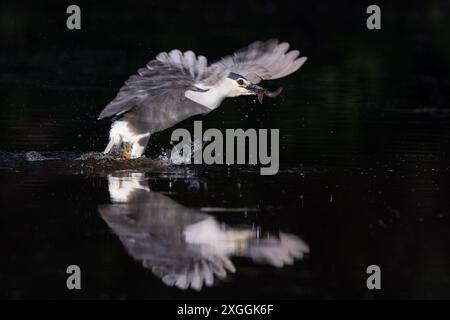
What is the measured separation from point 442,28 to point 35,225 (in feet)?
61.3

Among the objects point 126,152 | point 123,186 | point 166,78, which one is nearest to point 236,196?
point 123,186

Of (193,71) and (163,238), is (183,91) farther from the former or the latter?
(163,238)

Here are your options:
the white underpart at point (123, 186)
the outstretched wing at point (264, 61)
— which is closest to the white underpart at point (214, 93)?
the outstretched wing at point (264, 61)

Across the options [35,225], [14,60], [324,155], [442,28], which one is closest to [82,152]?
[324,155]

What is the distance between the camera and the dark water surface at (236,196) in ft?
23.9

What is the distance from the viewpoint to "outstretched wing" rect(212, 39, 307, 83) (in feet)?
35.3

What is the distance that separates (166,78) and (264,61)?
1.14m

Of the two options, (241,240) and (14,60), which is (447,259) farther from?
(14,60)

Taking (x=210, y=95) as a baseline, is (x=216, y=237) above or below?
below

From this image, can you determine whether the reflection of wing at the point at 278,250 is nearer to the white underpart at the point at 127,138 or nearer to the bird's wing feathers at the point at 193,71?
the bird's wing feathers at the point at 193,71

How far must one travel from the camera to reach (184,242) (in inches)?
317

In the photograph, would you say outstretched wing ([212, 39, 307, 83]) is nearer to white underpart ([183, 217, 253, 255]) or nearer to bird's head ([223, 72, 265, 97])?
bird's head ([223, 72, 265, 97])

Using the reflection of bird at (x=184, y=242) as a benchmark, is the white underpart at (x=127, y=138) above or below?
above

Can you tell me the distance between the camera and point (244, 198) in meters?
9.45
